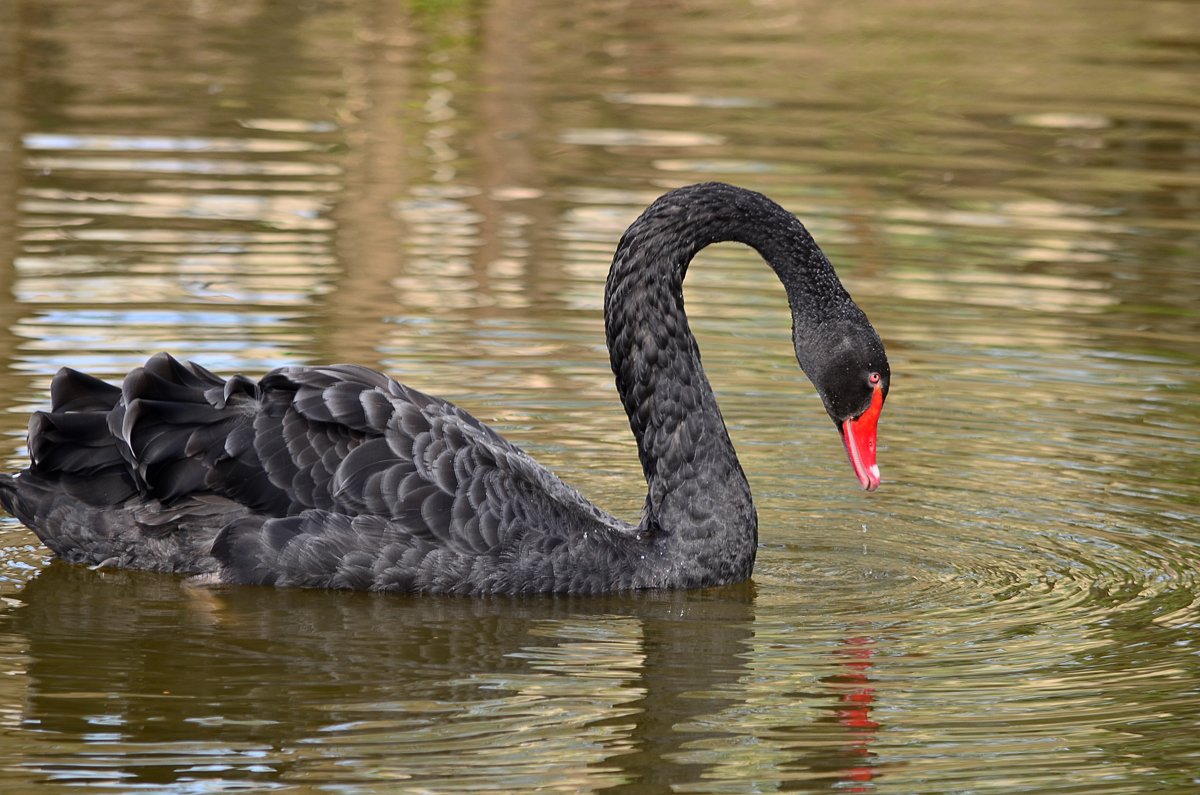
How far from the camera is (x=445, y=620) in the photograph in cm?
657

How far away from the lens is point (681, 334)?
7266mm

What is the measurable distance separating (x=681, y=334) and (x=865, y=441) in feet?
2.63

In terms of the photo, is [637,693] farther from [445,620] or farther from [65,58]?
[65,58]

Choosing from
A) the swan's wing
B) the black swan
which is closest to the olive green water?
the black swan

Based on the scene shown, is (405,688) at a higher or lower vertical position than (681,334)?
lower

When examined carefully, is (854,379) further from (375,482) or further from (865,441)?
(375,482)

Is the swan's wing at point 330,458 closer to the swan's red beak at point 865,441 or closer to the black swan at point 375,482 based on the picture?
the black swan at point 375,482

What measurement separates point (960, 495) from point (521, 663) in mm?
2694

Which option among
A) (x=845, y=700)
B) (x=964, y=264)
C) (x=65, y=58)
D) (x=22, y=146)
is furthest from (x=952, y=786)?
(x=65, y=58)

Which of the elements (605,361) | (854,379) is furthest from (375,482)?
(605,361)

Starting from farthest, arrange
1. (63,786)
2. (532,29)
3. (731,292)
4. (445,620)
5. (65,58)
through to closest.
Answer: (532,29) < (65,58) < (731,292) < (445,620) < (63,786)

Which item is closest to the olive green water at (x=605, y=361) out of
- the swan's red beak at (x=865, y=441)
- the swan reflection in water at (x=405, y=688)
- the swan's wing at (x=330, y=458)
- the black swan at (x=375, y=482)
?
the swan reflection in water at (x=405, y=688)

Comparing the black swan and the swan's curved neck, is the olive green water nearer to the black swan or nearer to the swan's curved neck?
the black swan

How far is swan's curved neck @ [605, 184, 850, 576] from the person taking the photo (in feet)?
23.2
